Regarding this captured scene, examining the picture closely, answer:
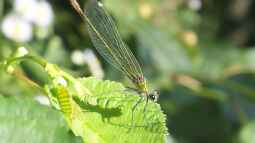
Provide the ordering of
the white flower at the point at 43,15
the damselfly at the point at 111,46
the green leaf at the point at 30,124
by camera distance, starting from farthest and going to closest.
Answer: the white flower at the point at 43,15
the damselfly at the point at 111,46
the green leaf at the point at 30,124

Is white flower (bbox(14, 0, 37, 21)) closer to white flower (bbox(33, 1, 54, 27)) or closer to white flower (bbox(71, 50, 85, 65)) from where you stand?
white flower (bbox(33, 1, 54, 27))

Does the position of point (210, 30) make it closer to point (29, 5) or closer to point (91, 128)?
point (29, 5)

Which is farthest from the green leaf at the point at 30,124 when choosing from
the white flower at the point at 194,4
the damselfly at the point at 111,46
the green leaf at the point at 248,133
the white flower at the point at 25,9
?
the white flower at the point at 194,4

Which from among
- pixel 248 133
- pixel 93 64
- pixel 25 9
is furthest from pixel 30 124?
pixel 25 9

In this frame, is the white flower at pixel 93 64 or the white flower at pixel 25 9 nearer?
the white flower at pixel 93 64

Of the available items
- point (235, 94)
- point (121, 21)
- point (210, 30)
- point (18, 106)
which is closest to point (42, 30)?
point (121, 21)

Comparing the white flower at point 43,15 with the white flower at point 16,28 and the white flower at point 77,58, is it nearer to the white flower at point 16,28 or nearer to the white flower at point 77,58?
the white flower at point 16,28

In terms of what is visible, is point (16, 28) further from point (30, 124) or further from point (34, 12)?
point (30, 124)
